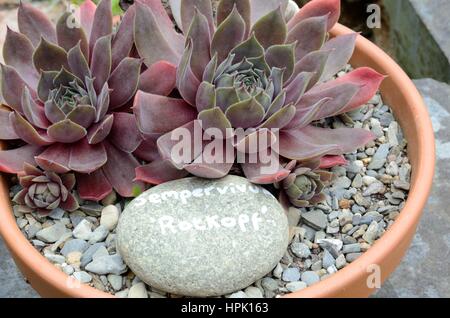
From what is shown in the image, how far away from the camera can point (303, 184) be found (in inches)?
52.6

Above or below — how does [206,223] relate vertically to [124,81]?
below

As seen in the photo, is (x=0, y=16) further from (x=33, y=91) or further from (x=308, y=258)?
(x=308, y=258)

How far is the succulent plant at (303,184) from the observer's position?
4.34 ft

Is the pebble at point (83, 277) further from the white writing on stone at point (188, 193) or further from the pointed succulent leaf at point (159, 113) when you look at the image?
the pointed succulent leaf at point (159, 113)

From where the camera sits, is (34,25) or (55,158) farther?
(34,25)

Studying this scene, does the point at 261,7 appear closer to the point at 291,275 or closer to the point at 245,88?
the point at 245,88

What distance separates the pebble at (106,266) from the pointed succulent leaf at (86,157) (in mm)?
160

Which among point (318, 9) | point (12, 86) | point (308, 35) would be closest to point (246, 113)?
point (308, 35)

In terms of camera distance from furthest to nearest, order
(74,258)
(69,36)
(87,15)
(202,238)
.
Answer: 1. (87,15)
2. (69,36)
3. (74,258)
4. (202,238)

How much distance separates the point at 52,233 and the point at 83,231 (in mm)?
56

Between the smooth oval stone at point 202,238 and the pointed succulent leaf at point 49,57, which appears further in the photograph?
the pointed succulent leaf at point 49,57

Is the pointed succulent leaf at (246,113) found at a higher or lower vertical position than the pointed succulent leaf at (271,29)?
lower

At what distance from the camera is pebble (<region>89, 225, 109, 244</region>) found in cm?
135

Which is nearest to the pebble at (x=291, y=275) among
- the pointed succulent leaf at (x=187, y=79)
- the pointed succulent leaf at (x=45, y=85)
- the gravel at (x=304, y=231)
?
the gravel at (x=304, y=231)
